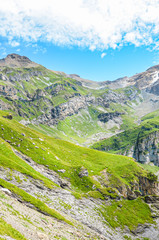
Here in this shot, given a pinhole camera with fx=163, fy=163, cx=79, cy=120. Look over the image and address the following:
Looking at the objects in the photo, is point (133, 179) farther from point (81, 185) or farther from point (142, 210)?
point (81, 185)

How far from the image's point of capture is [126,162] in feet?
332

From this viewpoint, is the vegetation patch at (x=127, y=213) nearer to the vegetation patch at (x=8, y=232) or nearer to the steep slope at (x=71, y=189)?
the steep slope at (x=71, y=189)

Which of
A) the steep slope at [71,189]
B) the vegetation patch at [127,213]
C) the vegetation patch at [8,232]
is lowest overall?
the vegetation patch at [127,213]

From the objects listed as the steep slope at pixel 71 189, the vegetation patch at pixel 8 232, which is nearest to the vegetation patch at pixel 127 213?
the steep slope at pixel 71 189

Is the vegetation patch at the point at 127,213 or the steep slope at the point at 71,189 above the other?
the steep slope at the point at 71,189

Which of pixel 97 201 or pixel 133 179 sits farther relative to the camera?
pixel 133 179

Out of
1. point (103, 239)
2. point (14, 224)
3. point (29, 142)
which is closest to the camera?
point (14, 224)

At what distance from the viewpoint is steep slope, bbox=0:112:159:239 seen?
3619 centimetres

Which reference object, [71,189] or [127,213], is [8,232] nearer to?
[71,189]

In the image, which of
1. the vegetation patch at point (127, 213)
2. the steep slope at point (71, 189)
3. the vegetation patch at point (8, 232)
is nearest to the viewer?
the vegetation patch at point (8, 232)

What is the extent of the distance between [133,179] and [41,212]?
218 ft

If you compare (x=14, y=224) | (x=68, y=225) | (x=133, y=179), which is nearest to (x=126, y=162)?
(x=133, y=179)

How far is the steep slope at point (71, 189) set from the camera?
1425 inches

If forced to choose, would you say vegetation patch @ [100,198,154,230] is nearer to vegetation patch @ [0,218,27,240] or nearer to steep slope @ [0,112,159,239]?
steep slope @ [0,112,159,239]
